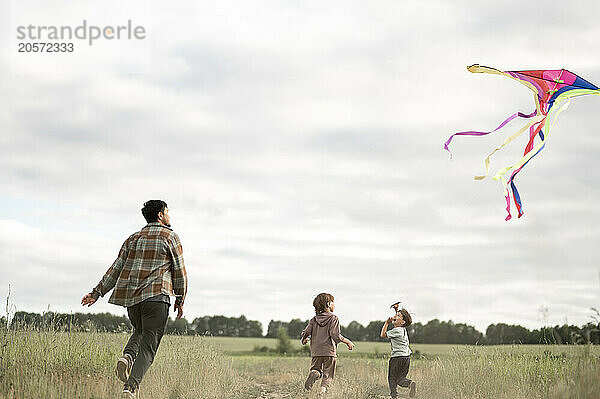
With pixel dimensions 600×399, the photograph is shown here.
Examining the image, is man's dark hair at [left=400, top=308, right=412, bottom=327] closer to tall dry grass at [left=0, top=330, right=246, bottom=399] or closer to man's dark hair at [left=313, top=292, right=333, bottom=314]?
man's dark hair at [left=313, top=292, right=333, bottom=314]

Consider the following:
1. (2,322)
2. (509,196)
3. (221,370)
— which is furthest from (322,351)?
(2,322)

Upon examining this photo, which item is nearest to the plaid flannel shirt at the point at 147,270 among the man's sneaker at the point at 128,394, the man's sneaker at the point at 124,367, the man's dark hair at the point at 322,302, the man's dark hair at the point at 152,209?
the man's dark hair at the point at 152,209

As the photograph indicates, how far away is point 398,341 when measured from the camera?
35.5 ft

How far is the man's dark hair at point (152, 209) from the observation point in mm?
7699

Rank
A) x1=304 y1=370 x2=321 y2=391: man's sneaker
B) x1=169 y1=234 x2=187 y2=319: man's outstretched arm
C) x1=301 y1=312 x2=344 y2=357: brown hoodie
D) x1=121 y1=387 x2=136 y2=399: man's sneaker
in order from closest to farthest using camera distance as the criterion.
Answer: x1=121 y1=387 x2=136 y2=399: man's sneaker < x1=169 y1=234 x2=187 y2=319: man's outstretched arm < x1=304 y1=370 x2=321 y2=391: man's sneaker < x1=301 y1=312 x2=344 y2=357: brown hoodie

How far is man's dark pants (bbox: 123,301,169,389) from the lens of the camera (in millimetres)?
7180

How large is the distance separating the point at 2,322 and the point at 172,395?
7.98 ft

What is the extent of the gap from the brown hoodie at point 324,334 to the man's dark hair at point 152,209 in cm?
341

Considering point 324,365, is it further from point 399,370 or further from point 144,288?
point 144,288

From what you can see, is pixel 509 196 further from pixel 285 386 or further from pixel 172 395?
pixel 285 386

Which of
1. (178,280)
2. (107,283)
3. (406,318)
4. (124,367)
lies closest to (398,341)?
(406,318)

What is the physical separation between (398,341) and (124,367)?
492 centimetres

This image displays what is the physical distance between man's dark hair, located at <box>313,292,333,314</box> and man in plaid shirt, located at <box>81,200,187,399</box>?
3.24 m

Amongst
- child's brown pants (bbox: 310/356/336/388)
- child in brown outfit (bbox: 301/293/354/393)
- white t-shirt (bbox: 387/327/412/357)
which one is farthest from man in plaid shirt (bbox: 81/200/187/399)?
white t-shirt (bbox: 387/327/412/357)
